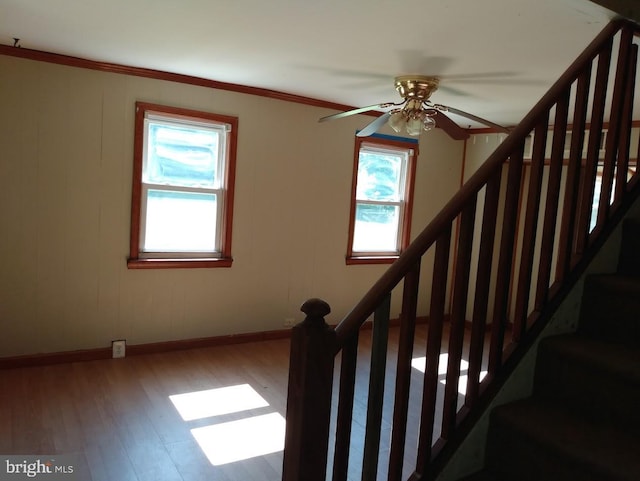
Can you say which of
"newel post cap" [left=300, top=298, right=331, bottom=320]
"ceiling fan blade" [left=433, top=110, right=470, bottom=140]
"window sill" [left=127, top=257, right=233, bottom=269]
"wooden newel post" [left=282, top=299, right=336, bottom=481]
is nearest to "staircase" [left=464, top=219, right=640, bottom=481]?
"wooden newel post" [left=282, top=299, right=336, bottom=481]

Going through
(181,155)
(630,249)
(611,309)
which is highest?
(181,155)

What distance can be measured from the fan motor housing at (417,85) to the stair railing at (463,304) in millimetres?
1575

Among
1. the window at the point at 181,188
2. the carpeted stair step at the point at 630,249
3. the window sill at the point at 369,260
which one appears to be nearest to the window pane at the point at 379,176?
the window sill at the point at 369,260

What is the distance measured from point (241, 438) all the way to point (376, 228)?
3.05m

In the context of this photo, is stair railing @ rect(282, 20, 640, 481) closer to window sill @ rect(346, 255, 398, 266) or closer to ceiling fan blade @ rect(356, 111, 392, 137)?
ceiling fan blade @ rect(356, 111, 392, 137)

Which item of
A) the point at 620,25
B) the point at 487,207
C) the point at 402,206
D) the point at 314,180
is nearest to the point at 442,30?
the point at 620,25

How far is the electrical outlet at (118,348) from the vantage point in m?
4.02

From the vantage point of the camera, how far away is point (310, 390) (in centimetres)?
134

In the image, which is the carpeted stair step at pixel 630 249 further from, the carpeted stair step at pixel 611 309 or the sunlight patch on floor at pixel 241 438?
the sunlight patch on floor at pixel 241 438

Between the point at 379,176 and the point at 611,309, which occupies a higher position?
the point at 379,176

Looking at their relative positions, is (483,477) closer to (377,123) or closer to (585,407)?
(585,407)

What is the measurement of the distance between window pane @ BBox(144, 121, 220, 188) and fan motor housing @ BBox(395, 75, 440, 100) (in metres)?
1.70

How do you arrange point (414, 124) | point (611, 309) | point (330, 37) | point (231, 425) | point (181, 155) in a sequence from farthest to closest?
point (181, 155) → point (414, 124) → point (231, 425) → point (330, 37) → point (611, 309)

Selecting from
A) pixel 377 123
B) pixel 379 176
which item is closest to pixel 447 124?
pixel 377 123
